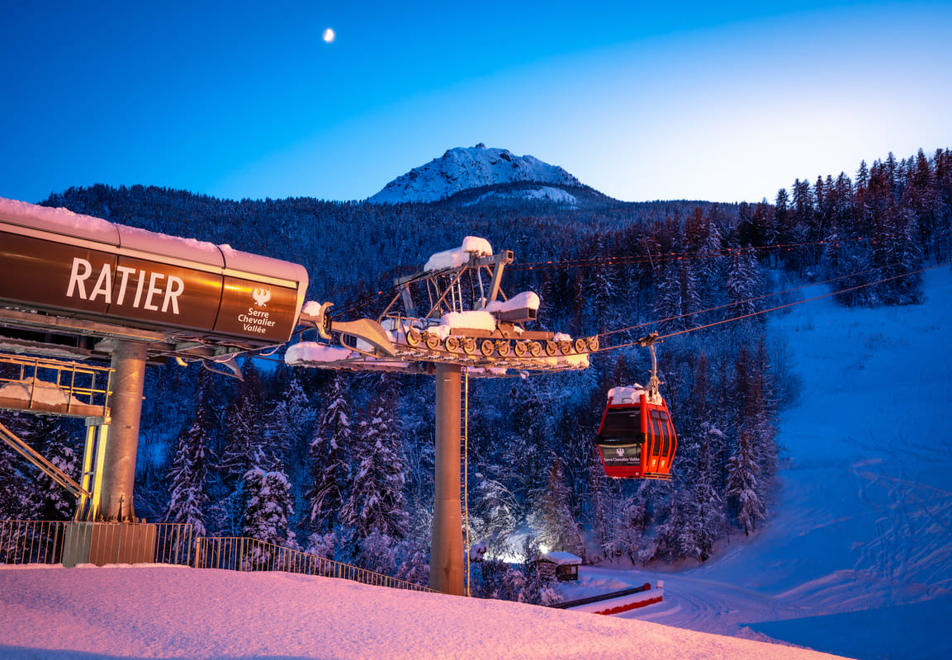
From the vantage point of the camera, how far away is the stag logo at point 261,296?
18.1 m

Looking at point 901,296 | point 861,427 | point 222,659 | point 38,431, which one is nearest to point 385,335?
point 222,659

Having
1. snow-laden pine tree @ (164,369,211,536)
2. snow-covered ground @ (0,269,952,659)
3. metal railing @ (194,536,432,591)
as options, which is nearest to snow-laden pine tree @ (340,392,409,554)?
metal railing @ (194,536,432,591)

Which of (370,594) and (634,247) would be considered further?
(634,247)

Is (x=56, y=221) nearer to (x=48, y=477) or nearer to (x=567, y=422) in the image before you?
(x=48, y=477)

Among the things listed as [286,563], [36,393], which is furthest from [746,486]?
[36,393]

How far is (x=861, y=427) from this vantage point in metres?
78.9

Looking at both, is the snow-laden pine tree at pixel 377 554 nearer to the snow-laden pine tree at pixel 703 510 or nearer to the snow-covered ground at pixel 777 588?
the snow-covered ground at pixel 777 588

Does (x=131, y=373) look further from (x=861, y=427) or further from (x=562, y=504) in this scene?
(x=861, y=427)

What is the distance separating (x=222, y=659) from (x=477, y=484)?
63.1 meters

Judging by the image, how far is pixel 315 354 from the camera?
99.7 ft

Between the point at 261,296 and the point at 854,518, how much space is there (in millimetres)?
59834

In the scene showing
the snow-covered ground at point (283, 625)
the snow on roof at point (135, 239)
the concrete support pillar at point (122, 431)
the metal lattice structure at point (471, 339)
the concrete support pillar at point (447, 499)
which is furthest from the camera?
the concrete support pillar at point (447, 499)

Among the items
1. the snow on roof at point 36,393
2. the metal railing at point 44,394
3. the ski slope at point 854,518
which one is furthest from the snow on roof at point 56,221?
the ski slope at point 854,518

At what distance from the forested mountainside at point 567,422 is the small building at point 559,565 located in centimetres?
555
